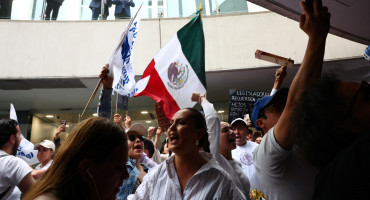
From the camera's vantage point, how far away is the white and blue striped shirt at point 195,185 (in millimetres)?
1880

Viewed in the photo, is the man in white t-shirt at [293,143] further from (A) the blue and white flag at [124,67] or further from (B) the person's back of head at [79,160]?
(A) the blue and white flag at [124,67]

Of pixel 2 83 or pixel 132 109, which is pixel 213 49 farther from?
pixel 2 83

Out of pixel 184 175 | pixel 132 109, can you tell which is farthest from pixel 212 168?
pixel 132 109

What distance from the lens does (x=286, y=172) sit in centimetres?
130

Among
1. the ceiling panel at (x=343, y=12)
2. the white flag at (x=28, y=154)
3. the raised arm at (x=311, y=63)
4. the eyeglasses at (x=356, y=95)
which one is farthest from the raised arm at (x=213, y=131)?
the white flag at (x=28, y=154)

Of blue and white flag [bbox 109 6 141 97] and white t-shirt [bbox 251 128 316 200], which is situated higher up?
blue and white flag [bbox 109 6 141 97]

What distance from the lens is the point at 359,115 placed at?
2.78 feet

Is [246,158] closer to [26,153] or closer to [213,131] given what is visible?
[213,131]

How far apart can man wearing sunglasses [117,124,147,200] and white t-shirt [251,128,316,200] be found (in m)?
1.98

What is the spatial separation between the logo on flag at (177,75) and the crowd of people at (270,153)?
1.37 meters

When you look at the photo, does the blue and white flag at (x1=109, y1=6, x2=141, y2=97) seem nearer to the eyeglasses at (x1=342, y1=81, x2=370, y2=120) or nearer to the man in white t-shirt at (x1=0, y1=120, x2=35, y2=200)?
the man in white t-shirt at (x1=0, y1=120, x2=35, y2=200)

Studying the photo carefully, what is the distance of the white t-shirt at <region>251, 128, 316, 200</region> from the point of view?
1273 mm

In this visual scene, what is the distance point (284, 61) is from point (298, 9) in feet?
3.04

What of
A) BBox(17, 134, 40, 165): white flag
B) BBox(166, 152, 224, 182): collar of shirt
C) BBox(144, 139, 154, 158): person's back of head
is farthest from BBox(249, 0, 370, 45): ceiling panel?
BBox(17, 134, 40, 165): white flag
